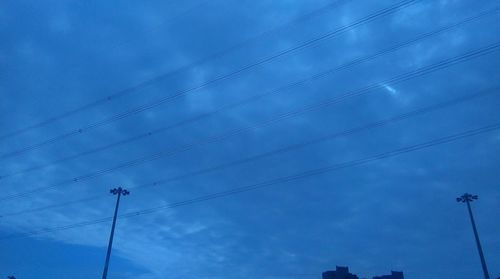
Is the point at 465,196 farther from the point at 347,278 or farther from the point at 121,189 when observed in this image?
the point at 121,189

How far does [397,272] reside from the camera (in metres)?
73.1

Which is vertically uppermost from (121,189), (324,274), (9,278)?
(121,189)

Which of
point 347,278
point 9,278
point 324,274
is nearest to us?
point 9,278

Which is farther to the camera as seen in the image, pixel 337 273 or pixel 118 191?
pixel 337 273

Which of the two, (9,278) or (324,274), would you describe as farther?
(324,274)

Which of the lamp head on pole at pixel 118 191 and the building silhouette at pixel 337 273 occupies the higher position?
the lamp head on pole at pixel 118 191

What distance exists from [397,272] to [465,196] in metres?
24.2

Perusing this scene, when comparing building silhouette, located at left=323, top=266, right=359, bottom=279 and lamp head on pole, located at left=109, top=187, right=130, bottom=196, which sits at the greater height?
lamp head on pole, located at left=109, top=187, right=130, bottom=196

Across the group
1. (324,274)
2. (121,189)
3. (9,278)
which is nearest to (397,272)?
(324,274)

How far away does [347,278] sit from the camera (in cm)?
6266

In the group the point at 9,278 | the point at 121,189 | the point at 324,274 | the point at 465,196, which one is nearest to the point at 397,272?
the point at 324,274

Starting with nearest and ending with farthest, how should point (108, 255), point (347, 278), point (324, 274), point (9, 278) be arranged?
1. point (108, 255)
2. point (9, 278)
3. point (347, 278)
4. point (324, 274)

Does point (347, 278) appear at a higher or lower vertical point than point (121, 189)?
lower

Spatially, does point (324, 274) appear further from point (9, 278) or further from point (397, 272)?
point (9, 278)
